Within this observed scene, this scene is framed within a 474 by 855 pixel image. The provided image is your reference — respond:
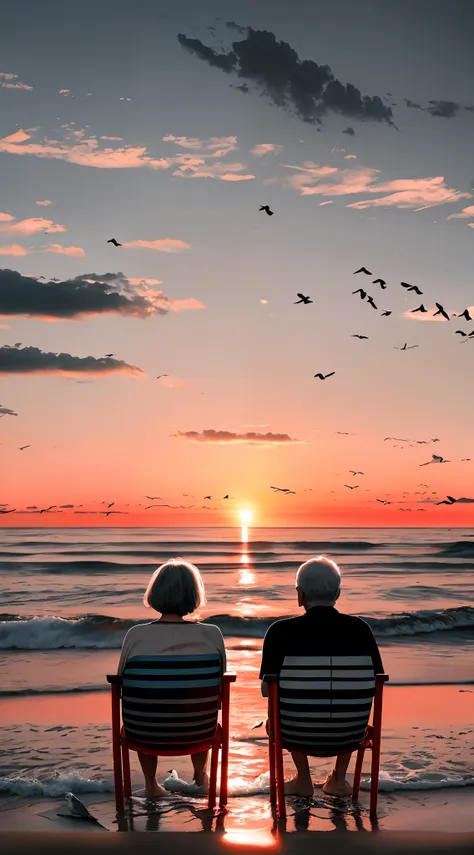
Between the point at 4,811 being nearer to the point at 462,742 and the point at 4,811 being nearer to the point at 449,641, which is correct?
the point at 462,742

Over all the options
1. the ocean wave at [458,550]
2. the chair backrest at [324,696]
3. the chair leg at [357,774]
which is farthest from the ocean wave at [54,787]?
the ocean wave at [458,550]

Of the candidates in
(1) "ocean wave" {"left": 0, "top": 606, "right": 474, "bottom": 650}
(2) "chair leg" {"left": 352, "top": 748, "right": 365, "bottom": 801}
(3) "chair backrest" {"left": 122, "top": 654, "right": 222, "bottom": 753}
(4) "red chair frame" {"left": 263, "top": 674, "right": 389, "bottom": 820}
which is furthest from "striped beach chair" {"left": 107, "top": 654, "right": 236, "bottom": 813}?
(1) "ocean wave" {"left": 0, "top": 606, "right": 474, "bottom": 650}

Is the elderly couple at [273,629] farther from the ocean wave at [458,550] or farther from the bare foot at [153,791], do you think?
the ocean wave at [458,550]

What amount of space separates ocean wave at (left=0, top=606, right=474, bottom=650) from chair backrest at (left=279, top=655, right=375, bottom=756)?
383 inches

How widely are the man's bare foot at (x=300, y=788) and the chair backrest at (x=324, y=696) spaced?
61 centimetres

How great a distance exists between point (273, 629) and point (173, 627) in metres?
0.52

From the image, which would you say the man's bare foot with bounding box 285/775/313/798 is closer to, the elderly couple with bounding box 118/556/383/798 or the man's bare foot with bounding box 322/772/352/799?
the man's bare foot with bounding box 322/772/352/799

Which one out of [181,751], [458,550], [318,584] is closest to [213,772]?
[181,751]

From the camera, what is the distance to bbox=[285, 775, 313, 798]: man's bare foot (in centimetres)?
462

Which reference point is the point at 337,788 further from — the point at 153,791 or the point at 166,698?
the point at 166,698

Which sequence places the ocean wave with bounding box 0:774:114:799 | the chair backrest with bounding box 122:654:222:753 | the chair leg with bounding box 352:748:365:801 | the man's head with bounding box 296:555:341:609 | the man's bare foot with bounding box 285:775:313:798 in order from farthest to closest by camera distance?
the ocean wave with bounding box 0:774:114:799 → the man's bare foot with bounding box 285:775:313:798 → the chair leg with bounding box 352:748:365:801 → the man's head with bounding box 296:555:341:609 → the chair backrest with bounding box 122:654:222:753

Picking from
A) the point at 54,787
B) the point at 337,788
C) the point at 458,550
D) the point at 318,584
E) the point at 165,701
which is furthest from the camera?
the point at 458,550

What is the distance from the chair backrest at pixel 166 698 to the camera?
407cm

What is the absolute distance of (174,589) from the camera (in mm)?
4160
